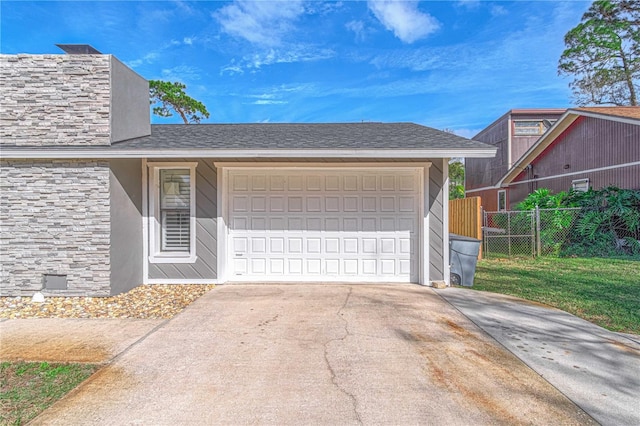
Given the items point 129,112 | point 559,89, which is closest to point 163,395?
point 129,112

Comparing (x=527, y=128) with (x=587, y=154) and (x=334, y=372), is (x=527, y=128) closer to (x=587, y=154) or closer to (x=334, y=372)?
(x=587, y=154)

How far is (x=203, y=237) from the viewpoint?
20.9 ft

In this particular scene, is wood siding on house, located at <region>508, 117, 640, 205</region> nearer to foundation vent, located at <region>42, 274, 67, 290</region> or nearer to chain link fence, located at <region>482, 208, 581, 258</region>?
chain link fence, located at <region>482, 208, 581, 258</region>

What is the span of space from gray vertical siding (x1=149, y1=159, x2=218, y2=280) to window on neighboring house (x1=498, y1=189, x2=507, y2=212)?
17.7m

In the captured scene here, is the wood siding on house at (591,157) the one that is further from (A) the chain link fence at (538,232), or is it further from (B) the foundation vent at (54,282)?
(B) the foundation vent at (54,282)

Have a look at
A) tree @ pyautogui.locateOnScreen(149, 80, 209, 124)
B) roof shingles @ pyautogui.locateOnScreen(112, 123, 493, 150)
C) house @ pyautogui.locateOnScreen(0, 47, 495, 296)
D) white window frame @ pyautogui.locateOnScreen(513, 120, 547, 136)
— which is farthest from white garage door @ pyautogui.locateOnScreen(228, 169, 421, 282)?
tree @ pyautogui.locateOnScreen(149, 80, 209, 124)

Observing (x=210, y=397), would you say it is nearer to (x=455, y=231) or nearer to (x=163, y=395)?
(x=163, y=395)

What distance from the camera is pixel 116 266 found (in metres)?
5.71

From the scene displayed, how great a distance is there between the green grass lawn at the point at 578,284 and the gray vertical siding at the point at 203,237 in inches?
205

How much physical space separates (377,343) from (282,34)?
38.2 feet

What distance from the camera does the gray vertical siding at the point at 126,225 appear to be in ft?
18.6

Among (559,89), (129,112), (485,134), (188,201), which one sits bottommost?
(188,201)

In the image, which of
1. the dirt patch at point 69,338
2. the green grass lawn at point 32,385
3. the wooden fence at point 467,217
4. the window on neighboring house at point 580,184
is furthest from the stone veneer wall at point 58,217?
the window on neighboring house at point 580,184

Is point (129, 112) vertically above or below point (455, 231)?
above
